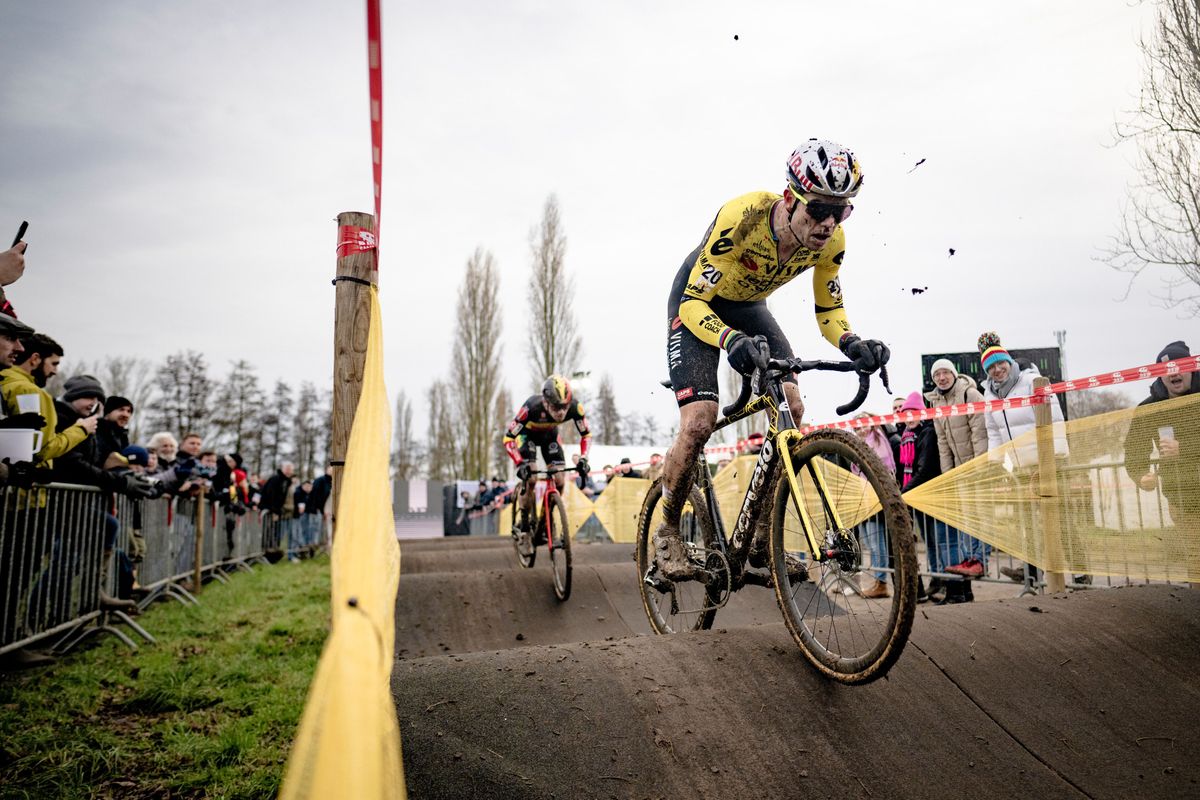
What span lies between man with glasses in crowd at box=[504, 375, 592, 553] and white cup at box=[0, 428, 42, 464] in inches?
171

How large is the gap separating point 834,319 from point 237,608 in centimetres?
772

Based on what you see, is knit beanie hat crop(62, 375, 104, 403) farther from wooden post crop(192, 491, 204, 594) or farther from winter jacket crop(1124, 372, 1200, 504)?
winter jacket crop(1124, 372, 1200, 504)

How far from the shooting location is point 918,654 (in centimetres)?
326

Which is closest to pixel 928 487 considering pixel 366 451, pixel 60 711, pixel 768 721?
pixel 768 721

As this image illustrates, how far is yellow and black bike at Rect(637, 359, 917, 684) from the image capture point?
2.63 m

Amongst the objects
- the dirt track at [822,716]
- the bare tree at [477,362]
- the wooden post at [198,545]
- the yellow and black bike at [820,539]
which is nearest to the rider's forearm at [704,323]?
the yellow and black bike at [820,539]

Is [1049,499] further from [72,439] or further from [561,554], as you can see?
[72,439]

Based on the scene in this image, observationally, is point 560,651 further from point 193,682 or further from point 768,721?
point 193,682

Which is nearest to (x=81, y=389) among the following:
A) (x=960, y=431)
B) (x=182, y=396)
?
(x=960, y=431)

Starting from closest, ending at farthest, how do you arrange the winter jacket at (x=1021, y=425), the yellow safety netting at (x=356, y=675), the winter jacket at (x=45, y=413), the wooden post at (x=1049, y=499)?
1. the yellow safety netting at (x=356, y=675)
2. the winter jacket at (x=45, y=413)
3. the wooden post at (x=1049, y=499)
4. the winter jacket at (x=1021, y=425)

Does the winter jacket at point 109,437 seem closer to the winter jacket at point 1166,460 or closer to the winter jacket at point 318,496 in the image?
the winter jacket at point 1166,460

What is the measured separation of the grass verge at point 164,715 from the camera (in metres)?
3.08

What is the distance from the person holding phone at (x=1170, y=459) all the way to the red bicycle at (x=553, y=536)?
4.44 meters

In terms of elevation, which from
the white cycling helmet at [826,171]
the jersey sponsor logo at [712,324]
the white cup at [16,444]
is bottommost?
the white cup at [16,444]
